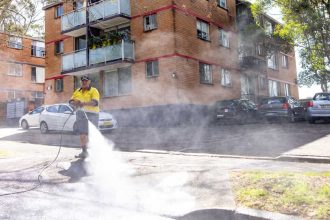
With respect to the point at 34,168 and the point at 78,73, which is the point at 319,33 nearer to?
the point at 78,73

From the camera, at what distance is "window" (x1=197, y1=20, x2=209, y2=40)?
759 inches

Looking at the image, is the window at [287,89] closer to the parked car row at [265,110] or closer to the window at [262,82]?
the window at [262,82]

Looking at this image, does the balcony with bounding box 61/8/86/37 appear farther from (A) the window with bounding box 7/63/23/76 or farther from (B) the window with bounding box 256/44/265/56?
(A) the window with bounding box 7/63/23/76

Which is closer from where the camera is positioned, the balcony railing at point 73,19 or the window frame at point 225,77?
the balcony railing at point 73,19

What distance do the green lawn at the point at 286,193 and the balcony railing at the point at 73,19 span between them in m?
17.5

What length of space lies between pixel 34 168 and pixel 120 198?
2.89 metres

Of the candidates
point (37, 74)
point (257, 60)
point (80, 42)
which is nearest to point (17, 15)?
point (80, 42)

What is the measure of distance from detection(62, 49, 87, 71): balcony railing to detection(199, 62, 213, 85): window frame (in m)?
6.74

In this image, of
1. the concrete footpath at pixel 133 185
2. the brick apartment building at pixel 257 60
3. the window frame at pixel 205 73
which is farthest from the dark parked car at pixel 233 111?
the concrete footpath at pixel 133 185

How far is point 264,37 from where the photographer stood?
22609 millimetres

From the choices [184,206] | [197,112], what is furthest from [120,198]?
[197,112]

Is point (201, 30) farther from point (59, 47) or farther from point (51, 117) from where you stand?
point (59, 47)

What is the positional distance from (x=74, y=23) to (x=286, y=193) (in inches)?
748

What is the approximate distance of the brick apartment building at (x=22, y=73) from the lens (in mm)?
30906
